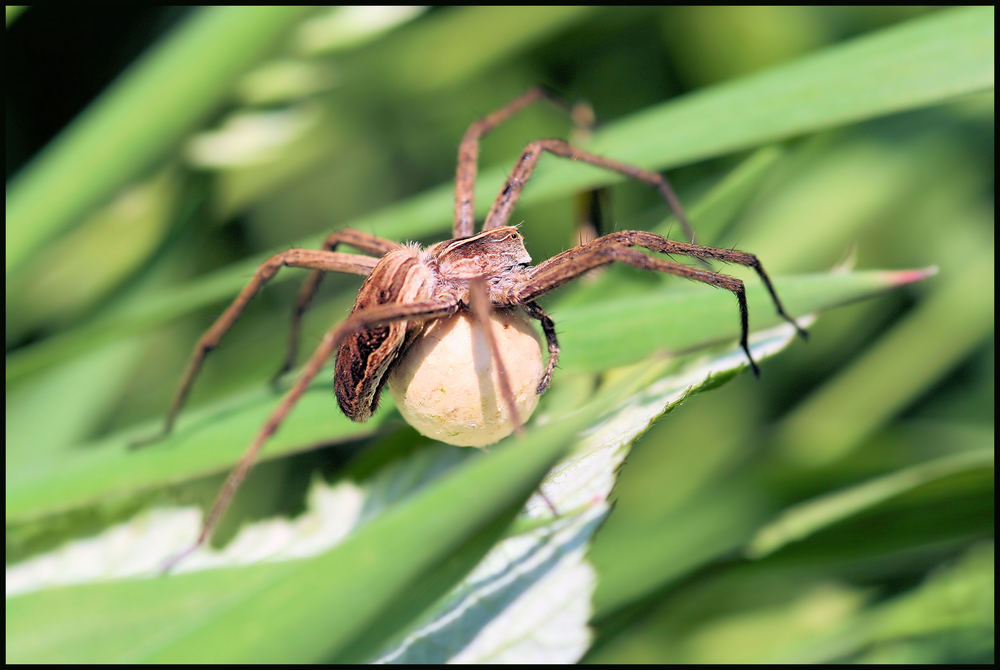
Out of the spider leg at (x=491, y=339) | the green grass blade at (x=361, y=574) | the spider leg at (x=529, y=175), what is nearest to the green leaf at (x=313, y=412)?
the spider leg at (x=491, y=339)

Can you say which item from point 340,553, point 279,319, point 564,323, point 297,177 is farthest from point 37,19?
point 340,553

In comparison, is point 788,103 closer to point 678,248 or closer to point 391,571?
point 678,248

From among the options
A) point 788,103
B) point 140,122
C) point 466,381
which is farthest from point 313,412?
point 788,103

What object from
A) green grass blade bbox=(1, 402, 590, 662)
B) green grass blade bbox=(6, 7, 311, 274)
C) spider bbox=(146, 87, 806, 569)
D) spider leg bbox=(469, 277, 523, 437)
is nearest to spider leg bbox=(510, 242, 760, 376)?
spider bbox=(146, 87, 806, 569)

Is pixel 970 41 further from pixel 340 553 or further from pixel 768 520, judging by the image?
pixel 340 553

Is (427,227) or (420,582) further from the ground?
(427,227)

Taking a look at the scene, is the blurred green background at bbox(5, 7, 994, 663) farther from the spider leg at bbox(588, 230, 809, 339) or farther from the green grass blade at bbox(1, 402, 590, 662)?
the green grass blade at bbox(1, 402, 590, 662)
